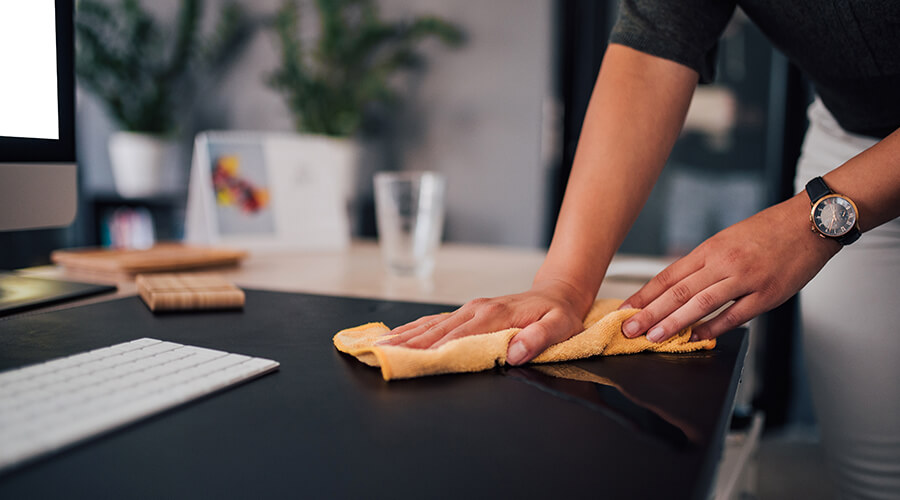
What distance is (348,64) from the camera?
2.11 metres

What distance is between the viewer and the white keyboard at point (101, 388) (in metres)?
0.34

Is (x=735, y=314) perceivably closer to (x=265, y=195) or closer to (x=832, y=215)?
(x=832, y=215)

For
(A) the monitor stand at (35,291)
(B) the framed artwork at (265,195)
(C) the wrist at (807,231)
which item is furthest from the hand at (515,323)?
(B) the framed artwork at (265,195)

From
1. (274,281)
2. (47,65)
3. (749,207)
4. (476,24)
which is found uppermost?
(476,24)

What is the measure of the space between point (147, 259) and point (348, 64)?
1262 mm

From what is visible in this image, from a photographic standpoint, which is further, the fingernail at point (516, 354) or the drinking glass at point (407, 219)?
the drinking glass at point (407, 219)

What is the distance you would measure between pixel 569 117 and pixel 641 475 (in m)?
1.92

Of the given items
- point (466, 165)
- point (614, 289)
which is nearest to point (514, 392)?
point (614, 289)

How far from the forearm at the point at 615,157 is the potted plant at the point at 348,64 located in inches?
49.9

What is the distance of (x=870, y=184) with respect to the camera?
59 centimetres

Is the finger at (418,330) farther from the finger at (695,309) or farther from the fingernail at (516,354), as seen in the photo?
Answer: the finger at (695,309)

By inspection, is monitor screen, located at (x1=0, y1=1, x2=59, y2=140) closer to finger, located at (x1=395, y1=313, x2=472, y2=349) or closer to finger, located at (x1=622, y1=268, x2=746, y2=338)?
finger, located at (x1=395, y1=313, x2=472, y2=349)

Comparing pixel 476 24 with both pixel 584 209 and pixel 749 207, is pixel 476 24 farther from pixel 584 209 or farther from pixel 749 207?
pixel 584 209

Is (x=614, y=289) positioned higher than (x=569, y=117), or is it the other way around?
(x=569, y=117)
